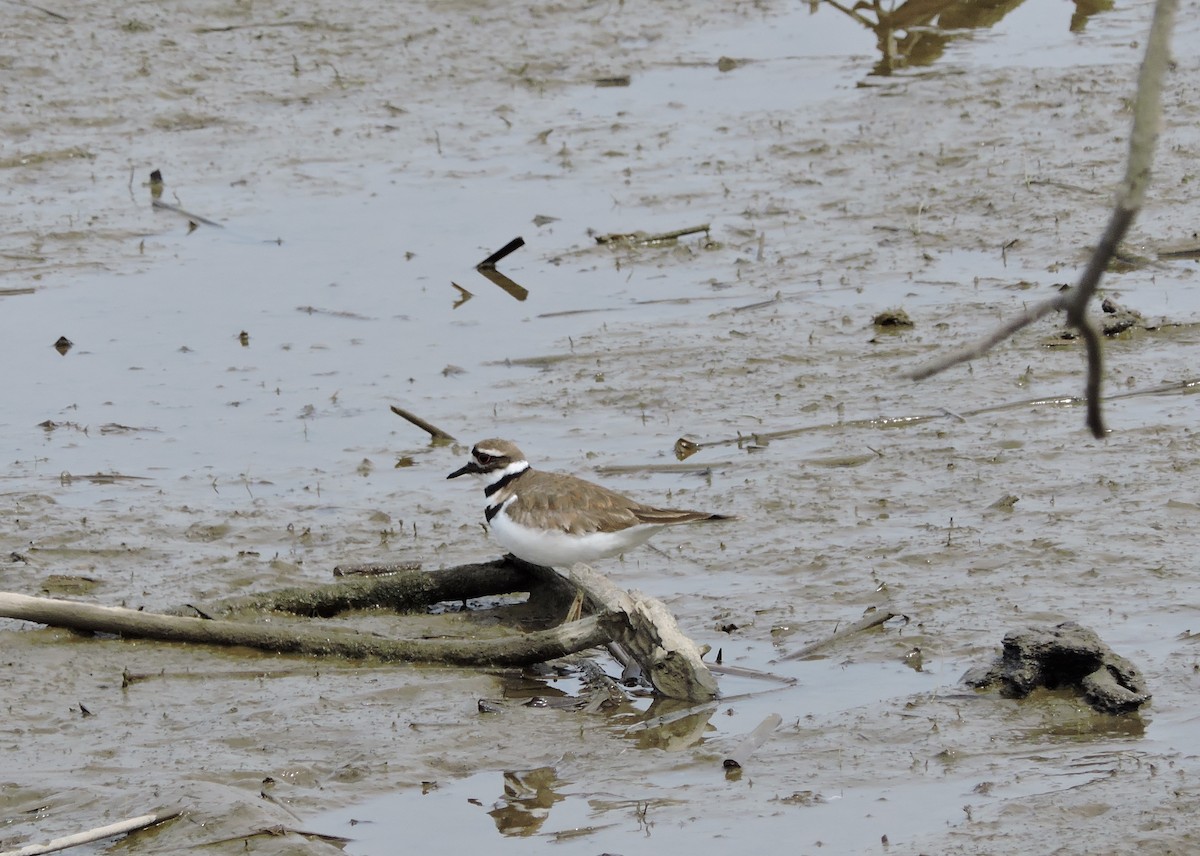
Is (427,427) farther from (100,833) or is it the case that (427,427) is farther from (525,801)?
(100,833)

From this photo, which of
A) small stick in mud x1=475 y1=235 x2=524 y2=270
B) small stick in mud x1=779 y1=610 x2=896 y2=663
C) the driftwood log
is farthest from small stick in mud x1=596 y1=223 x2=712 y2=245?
small stick in mud x1=779 y1=610 x2=896 y2=663

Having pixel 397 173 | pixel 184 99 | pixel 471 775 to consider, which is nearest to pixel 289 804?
pixel 471 775

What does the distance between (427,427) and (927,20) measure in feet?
32.2

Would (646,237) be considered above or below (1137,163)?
below

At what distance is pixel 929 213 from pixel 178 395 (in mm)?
5875

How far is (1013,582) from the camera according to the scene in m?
7.53

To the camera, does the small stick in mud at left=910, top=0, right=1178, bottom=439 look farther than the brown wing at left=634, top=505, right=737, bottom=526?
No

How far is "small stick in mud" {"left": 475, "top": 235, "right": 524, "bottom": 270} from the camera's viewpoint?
12.2m

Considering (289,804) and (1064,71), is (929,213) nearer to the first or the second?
(1064,71)

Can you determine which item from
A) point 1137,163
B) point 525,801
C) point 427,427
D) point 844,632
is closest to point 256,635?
point 525,801

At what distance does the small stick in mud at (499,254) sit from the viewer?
1224 cm

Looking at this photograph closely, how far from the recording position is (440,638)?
736 centimetres

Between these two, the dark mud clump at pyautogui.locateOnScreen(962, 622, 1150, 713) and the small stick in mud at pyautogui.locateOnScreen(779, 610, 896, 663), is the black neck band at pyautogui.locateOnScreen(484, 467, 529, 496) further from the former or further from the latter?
the dark mud clump at pyautogui.locateOnScreen(962, 622, 1150, 713)

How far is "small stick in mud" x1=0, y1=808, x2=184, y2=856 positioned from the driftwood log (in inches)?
64.0
